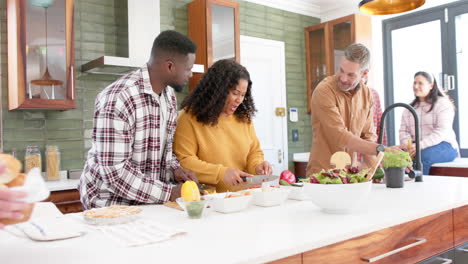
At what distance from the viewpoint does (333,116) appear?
2592 millimetres

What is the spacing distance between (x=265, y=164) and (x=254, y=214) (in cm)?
78

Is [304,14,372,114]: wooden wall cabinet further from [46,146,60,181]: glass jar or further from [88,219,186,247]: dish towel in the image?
[88,219,186,247]: dish towel

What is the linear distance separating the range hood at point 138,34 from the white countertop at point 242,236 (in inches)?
75.3

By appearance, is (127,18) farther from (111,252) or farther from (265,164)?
(111,252)

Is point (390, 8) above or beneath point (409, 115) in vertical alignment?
above

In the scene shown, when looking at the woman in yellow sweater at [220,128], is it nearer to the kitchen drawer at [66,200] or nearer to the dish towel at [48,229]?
the dish towel at [48,229]

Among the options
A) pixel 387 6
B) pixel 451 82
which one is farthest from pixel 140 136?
pixel 451 82

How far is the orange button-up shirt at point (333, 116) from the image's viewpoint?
260 centimetres

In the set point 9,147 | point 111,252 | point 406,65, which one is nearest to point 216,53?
point 9,147

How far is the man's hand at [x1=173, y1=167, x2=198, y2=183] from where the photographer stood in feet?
6.47

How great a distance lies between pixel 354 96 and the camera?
2.74 metres

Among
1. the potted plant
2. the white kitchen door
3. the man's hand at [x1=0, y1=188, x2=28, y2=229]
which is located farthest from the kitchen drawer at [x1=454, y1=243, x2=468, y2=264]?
the white kitchen door

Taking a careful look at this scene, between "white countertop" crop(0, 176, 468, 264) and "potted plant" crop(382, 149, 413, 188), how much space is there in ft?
0.99

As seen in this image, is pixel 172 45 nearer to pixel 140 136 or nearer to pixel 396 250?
pixel 140 136
